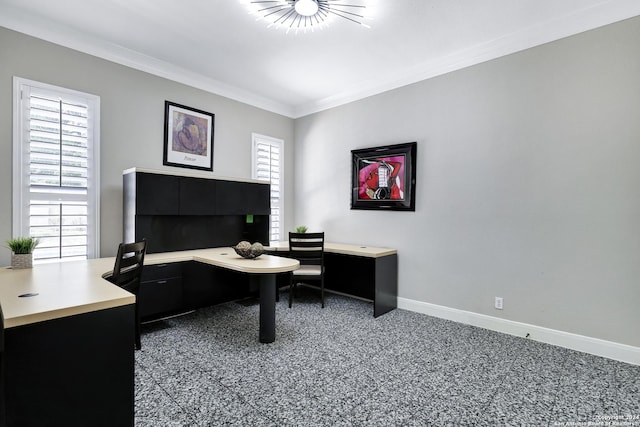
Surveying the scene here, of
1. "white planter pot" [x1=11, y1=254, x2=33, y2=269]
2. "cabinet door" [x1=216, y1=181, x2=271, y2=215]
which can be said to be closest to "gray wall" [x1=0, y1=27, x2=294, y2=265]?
"white planter pot" [x1=11, y1=254, x2=33, y2=269]

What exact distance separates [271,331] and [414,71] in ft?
11.2

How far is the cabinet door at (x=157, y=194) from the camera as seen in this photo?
3270mm

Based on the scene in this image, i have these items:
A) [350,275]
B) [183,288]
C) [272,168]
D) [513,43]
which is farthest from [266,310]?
[513,43]

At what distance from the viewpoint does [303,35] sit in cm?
312

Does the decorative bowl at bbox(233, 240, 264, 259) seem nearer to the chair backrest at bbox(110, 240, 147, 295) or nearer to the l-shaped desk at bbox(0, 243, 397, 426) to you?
the chair backrest at bbox(110, 240, 147, 295)

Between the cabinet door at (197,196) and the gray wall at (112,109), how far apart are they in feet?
1.44

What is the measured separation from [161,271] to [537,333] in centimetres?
379

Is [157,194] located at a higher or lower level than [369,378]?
higher

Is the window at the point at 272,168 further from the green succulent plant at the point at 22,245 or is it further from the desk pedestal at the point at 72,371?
the desk pedestal at the point at 72,371

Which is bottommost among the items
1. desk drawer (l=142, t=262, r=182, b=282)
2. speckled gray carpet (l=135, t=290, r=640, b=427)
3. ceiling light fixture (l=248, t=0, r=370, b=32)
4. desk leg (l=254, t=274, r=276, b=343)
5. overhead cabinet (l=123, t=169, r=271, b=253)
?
speckled gray carpet (l=135, t=290, r=640, b=427)

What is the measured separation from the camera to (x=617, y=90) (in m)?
2.66

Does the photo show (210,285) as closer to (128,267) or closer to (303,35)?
A: (128,267)

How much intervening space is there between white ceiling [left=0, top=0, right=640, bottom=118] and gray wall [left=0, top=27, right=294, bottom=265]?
0.46 feet

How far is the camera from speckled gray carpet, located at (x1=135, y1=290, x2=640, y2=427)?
1.91 meters
